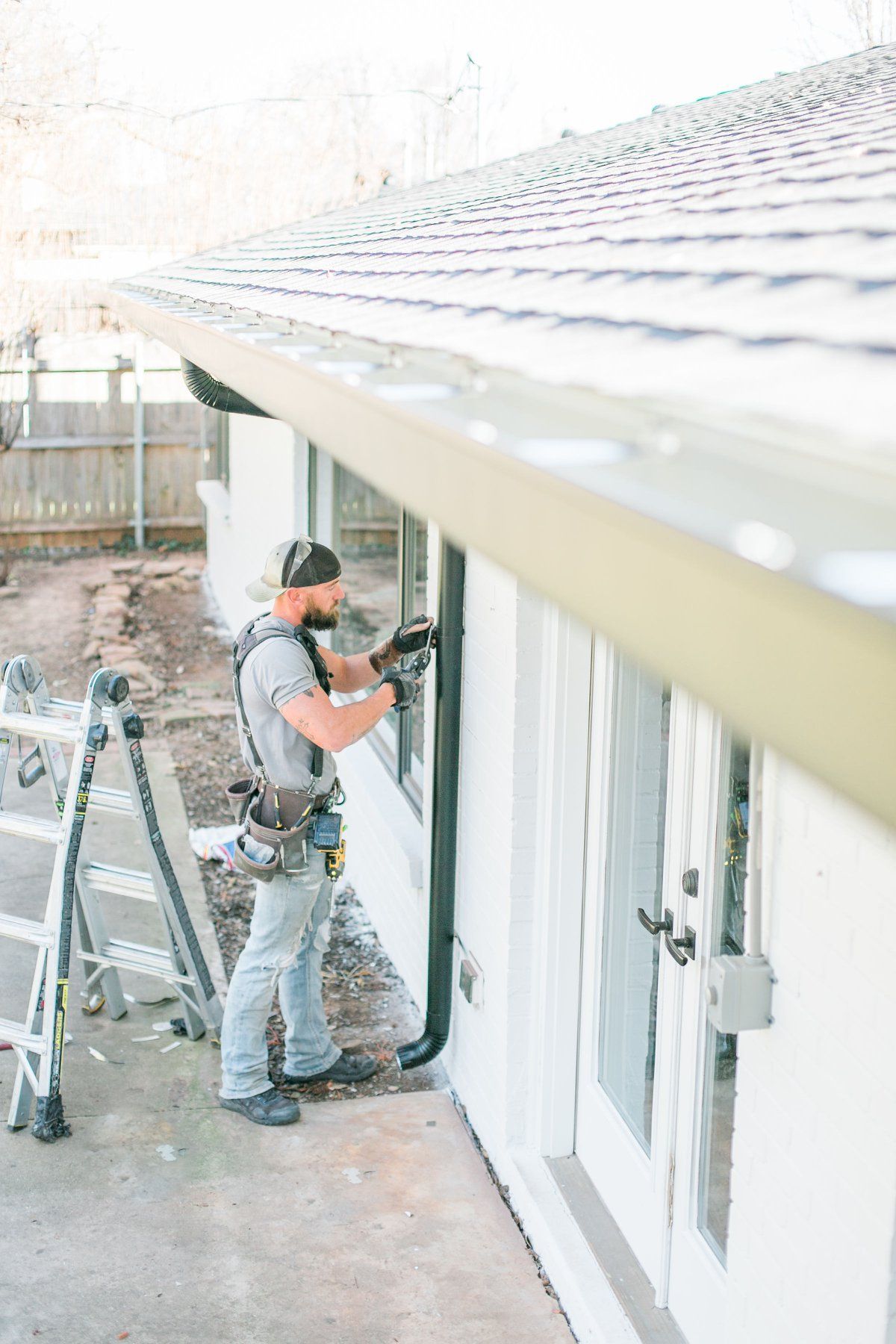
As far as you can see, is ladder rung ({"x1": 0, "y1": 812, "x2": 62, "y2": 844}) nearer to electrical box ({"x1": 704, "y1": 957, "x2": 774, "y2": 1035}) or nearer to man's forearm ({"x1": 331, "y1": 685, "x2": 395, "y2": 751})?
man's forearm ({"x1": 331, "y1": 685, "x2": 395, "y2": 751})

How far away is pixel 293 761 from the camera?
4.25m

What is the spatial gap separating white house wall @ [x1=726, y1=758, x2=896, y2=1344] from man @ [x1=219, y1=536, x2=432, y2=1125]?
1.78m

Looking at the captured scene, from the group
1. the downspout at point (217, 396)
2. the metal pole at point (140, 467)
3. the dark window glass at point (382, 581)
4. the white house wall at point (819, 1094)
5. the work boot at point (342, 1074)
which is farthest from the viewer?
the metal pole at point (140, 467)

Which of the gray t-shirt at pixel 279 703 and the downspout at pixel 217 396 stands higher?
the downspout at pixel 217 396

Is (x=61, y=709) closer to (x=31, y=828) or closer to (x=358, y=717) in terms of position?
(x=31, y=828)

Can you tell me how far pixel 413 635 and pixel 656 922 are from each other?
1.46m

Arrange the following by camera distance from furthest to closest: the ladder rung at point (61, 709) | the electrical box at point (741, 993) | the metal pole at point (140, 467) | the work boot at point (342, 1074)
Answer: the metal pole at point (140, 467), the ladder rung at point (61, 709), the work boot at point (342, 1074), the electrical box at point (741, 993)

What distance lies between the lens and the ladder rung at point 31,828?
4.51m

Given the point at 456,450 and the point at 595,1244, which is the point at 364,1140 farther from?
the point at 456,450

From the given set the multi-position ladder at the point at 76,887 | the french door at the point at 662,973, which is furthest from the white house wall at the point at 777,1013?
the multi-position ladder at the point at 76,887

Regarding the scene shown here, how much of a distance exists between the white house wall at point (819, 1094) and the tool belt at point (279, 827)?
1939mm

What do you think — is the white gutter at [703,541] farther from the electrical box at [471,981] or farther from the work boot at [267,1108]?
the work boot at [267,1108]

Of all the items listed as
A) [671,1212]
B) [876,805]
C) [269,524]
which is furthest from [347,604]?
[876,805]

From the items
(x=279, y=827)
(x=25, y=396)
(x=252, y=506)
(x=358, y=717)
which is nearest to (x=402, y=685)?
(x=358, y=717)
